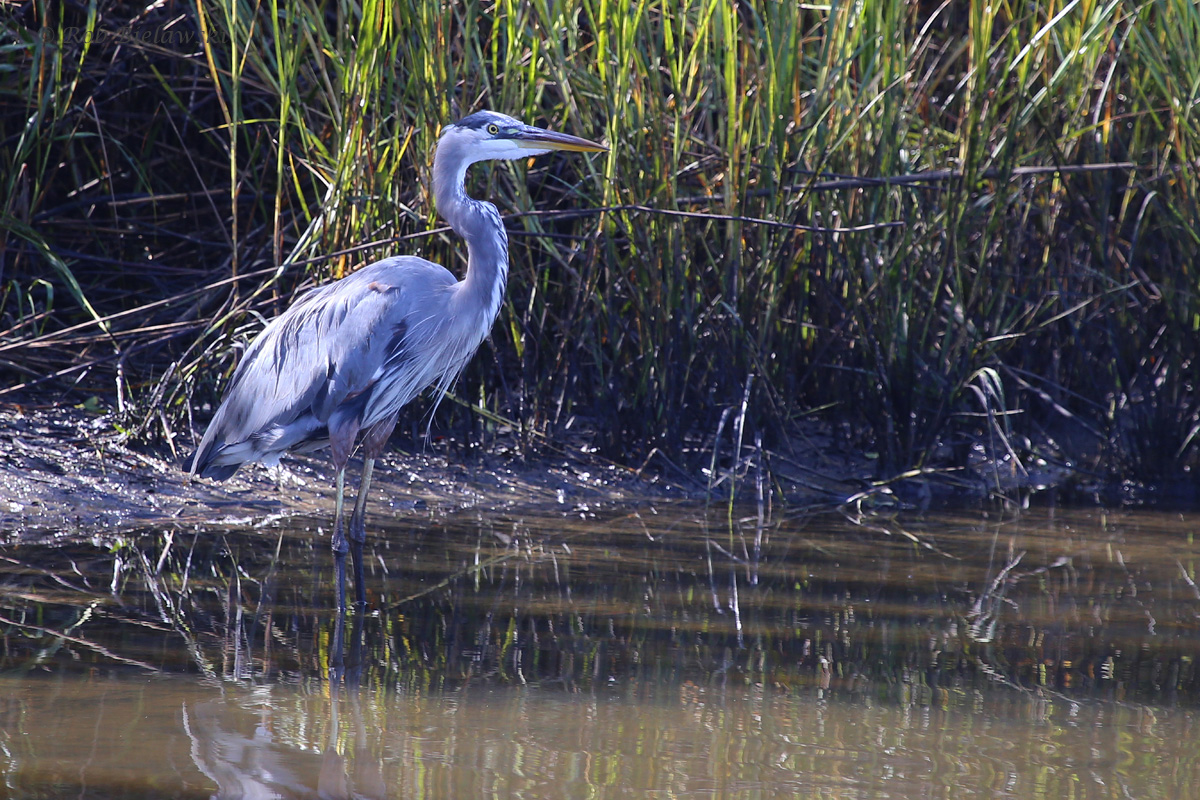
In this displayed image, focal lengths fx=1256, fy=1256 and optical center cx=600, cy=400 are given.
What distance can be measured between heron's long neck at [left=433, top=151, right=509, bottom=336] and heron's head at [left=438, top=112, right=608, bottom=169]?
0.23 ft

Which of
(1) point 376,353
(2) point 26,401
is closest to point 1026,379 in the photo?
(1) point 376,353

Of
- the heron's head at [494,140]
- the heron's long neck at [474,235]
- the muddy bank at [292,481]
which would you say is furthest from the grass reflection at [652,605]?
the heron's head at [494,140]

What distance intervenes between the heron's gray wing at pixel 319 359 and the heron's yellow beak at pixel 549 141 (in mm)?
546

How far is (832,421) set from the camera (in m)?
5.38

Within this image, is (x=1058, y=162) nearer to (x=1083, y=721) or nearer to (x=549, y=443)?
(x=549, y=443)

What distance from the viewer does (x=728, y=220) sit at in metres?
4.71

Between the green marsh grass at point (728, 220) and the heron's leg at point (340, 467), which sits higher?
the green marsh grass at point (728, 220)

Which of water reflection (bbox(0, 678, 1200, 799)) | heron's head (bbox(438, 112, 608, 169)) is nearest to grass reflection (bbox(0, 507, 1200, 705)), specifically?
water reflection (bbox(0, 678, 1200, 799))

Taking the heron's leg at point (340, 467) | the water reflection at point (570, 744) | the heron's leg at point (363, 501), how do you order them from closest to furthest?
the water reflection at point (570, 744)
the heron's leg at point (363, 501)
the heron's leg at point (340, 467)

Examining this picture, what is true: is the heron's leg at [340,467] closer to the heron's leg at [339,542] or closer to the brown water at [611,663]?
the heron's leg at [339,542]

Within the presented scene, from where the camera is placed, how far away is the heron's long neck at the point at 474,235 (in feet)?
14.0

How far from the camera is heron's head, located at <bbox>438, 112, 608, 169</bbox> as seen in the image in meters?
4.23

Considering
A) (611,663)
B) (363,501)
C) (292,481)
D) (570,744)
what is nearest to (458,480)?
(292,481)

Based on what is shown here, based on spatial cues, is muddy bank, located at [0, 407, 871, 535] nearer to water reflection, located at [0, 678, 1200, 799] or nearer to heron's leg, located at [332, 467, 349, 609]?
heron's leg, located at [332, 467, 349, 609]
